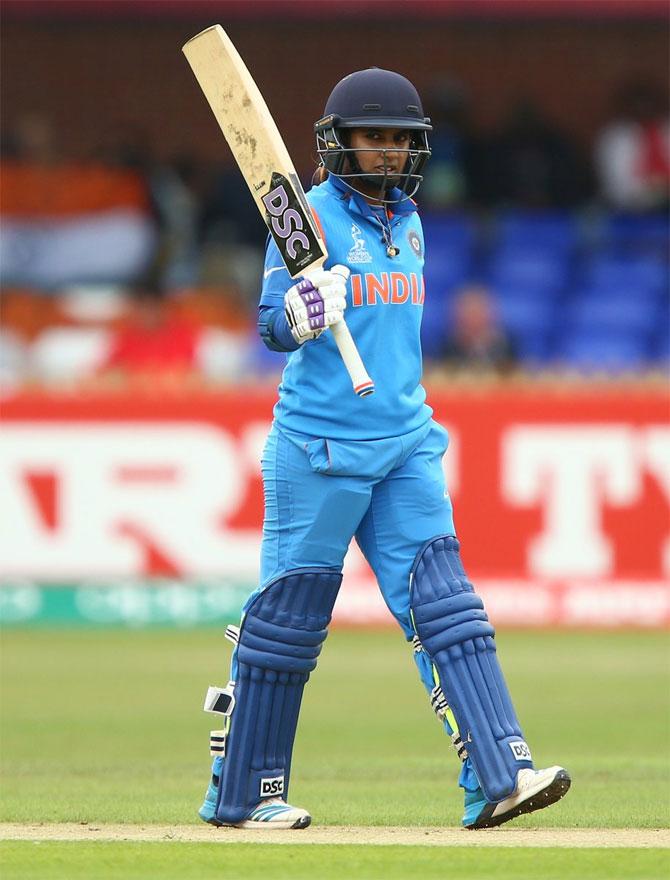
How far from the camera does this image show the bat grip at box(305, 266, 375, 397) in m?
4.97

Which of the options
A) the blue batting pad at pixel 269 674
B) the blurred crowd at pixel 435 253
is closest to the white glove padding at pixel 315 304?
the blue batting pad at pixel 269 674

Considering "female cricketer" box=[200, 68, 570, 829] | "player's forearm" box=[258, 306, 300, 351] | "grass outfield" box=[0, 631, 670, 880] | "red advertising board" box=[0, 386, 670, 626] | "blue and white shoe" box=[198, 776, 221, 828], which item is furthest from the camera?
"red advertising board" box=[0, 386, 670, 626]

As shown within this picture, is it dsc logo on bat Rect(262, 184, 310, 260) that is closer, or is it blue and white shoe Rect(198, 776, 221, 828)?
dsc logo on bat Rect(262, 184, 310, 260)

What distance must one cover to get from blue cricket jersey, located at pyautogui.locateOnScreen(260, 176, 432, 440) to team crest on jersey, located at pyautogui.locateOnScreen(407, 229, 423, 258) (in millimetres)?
54

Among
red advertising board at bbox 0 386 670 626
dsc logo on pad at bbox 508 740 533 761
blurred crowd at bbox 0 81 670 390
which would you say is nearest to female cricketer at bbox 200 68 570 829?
dsc logo on pad at bbox 508 740 533 761

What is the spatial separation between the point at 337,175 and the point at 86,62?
1314cm

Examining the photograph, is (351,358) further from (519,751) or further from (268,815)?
(268,815)

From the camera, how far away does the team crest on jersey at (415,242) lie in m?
5.32

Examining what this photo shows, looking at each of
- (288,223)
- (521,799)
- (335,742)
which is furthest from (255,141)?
(335,742)

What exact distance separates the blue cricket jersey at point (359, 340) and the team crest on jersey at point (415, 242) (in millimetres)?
54

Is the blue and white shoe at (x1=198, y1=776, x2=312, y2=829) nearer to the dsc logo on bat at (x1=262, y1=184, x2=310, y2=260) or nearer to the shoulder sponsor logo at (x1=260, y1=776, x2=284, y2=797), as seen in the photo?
the shoulder sponsor logo at (x1=260, y1=776, x2=284, y2=797)

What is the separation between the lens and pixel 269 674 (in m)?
5.18

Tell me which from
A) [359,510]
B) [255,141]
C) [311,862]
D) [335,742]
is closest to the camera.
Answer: [311,862]

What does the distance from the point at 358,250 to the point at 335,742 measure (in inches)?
125
